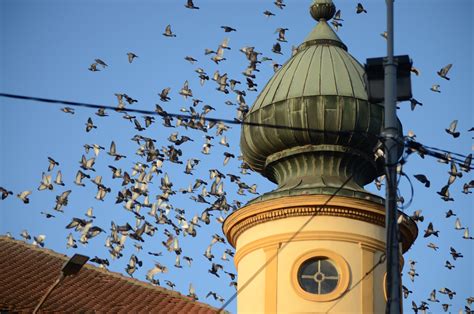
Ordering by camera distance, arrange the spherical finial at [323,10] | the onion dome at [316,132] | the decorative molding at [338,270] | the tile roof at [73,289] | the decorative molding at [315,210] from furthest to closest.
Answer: the spherical finial at [323,10], the tile roof at [73,289], the onion dome at [316,132], the decorative molding at [315,210], the decorative molding at [338,270]

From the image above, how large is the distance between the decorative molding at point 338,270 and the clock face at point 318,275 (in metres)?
0.08

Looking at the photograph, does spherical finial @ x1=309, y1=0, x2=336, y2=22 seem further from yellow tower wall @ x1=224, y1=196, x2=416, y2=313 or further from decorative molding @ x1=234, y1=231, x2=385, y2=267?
decorative molding @ x1=234, y1=231, x2=385, y2=267

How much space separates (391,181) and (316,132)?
9.25 metres

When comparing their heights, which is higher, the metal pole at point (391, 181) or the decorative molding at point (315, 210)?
the decorative molding at point (315, 210)

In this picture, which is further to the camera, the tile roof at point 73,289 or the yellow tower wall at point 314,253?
the tile roof at point 73,289

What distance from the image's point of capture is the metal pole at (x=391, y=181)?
17891mm

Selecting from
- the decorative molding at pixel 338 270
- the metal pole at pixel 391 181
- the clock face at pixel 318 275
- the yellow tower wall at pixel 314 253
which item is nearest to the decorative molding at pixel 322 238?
the yellow tower wall at pixel 314 253

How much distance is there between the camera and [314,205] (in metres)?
27.0

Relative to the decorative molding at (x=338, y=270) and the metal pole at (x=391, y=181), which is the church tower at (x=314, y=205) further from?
the metal pole at (x=391, y=181)

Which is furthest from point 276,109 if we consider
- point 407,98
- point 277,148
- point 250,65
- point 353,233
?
point 407,98

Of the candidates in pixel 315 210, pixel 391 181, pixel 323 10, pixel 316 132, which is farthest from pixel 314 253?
pixel 391 181

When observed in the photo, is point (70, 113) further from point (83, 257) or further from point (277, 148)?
point (83, 257)

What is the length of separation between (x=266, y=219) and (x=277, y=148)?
1558 mm

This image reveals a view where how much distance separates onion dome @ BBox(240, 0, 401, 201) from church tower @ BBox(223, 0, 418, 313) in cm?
2
